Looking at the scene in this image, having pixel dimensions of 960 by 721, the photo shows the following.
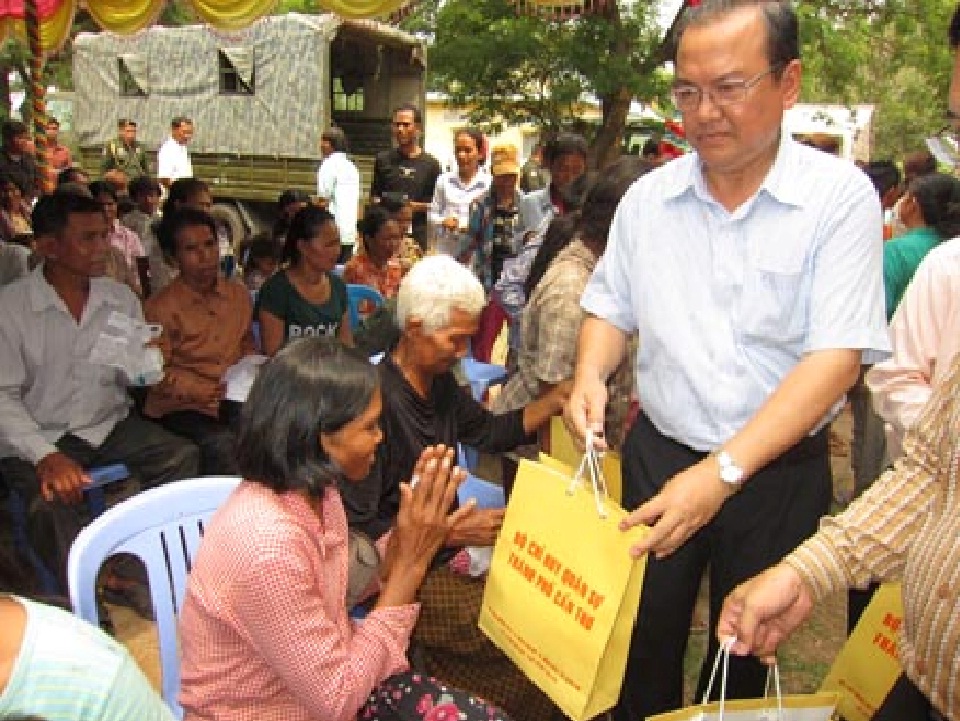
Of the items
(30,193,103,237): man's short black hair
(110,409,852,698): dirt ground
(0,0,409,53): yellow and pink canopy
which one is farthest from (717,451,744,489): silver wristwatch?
(0,0,409,53): yellow and pink canopy

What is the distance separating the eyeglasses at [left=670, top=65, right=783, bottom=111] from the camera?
66.3 inches

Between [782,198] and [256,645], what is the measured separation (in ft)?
4.48

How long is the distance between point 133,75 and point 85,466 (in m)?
10.9

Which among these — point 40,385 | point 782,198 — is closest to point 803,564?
point 782,198

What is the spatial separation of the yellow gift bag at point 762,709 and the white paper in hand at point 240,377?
2.75 m

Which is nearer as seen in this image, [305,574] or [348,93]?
[305,574]

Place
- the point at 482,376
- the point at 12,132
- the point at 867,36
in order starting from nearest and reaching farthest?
the point at 482,376, the point at 12,132, the point at 867,36

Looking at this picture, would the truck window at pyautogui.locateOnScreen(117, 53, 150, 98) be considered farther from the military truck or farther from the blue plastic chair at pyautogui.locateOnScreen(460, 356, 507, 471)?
the blue plastic chair at pyautogui.locateOnScreen(460, 356, 507, 471)

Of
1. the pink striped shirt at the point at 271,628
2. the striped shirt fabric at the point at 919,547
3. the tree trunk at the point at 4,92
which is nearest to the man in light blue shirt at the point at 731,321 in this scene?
the striped shirt fabric at the point at 919,547

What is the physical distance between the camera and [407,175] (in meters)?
7.77

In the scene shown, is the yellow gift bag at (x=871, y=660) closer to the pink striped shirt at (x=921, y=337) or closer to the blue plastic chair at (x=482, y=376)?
the pink striped shirt at (x=921, y=337)

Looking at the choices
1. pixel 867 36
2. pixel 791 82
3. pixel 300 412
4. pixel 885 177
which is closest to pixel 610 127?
pixel 885 177

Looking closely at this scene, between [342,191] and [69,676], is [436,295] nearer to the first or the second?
[69,676]

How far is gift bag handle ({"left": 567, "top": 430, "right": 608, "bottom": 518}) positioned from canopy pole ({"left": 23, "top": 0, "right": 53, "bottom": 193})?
6.23 meters
